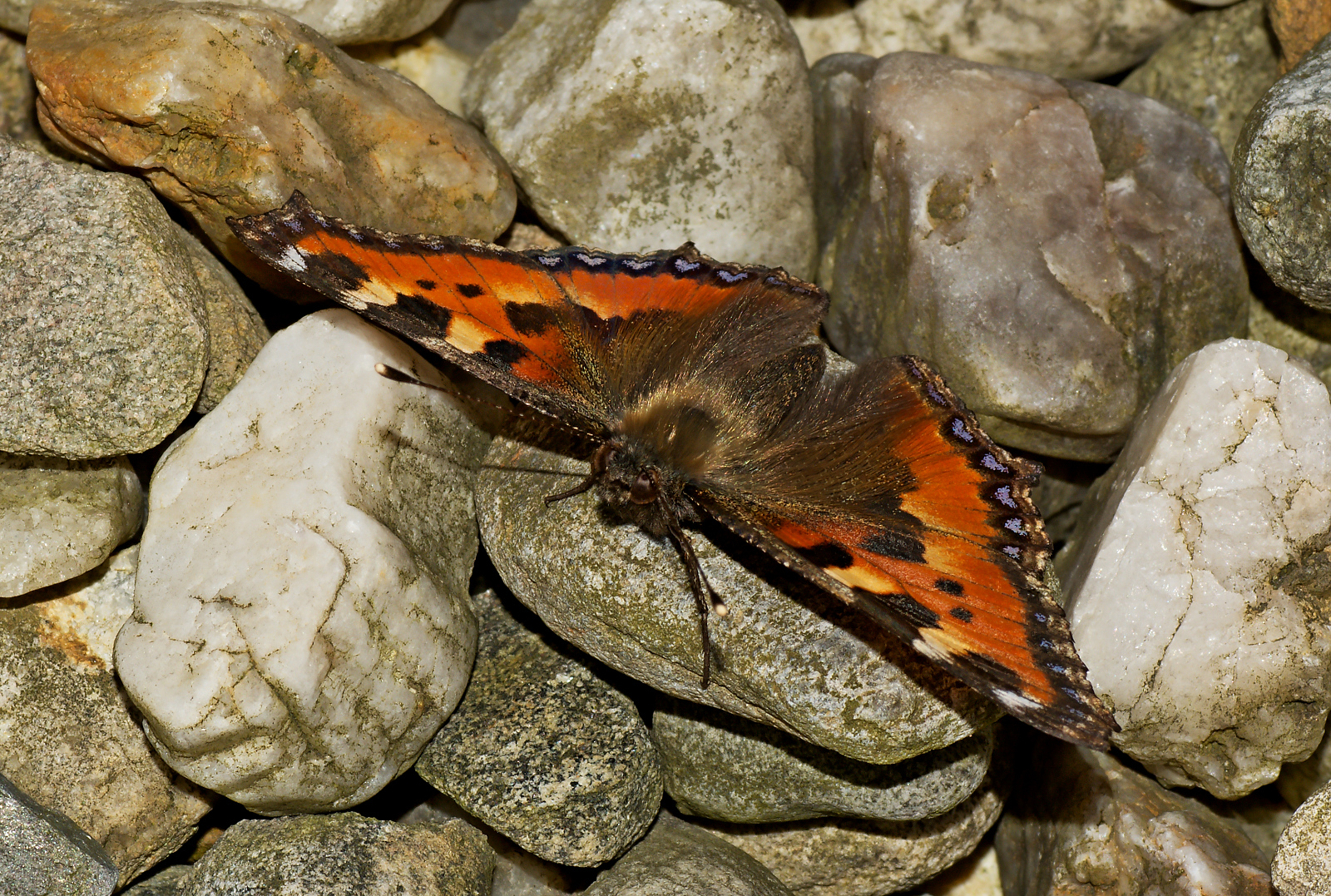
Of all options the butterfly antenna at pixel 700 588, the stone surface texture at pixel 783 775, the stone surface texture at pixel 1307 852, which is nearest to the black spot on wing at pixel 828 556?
the butterfly antenna at pixel 700 588

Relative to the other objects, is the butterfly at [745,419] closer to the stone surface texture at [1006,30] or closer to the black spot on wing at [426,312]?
the black spot on wing at [426,312]

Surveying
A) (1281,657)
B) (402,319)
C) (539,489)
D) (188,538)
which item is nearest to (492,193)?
(402,319)

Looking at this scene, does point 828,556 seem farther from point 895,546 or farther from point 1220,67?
point 1220,67

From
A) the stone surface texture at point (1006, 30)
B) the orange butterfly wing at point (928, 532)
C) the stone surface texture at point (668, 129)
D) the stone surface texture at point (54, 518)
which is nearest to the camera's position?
the orange butterfly wing at point (928, 532)

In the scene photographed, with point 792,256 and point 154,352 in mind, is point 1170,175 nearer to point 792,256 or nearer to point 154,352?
point 792,256

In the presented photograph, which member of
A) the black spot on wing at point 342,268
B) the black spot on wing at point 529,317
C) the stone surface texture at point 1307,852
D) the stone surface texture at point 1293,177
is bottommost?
the stone surface texture at point 1307,852

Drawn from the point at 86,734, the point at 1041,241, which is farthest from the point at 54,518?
the point at 1041,241
